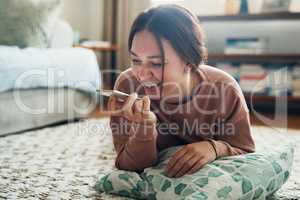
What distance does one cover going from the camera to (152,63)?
861mm

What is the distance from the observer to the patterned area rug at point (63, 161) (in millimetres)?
997

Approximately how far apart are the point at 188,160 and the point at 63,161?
0.59 meters

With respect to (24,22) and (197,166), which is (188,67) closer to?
(197,166)

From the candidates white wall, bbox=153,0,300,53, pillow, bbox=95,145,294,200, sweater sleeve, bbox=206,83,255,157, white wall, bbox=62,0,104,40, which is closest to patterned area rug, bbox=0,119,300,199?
pillow, bbox=95,145,294,200

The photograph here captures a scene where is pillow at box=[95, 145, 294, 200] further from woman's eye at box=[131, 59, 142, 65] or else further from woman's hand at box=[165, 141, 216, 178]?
woman's eye at box=[131, 59, 142, 65]

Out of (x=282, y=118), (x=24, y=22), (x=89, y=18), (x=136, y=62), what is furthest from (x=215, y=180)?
(x=89, y=18)

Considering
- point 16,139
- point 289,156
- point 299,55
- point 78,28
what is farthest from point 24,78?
point 299,55

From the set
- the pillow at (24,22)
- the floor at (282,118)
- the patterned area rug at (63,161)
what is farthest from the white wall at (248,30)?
the pillow at (24,22)

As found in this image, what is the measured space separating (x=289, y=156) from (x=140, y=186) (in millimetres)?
400

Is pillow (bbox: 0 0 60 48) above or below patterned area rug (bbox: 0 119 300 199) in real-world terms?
above

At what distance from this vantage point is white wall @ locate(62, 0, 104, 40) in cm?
317

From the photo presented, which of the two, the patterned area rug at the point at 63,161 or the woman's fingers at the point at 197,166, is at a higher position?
the woman's fingers at the point at 197,166

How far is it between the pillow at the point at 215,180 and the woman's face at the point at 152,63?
0.18 meters

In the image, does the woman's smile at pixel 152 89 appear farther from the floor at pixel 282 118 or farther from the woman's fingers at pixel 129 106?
the floor at pixel 282 118
